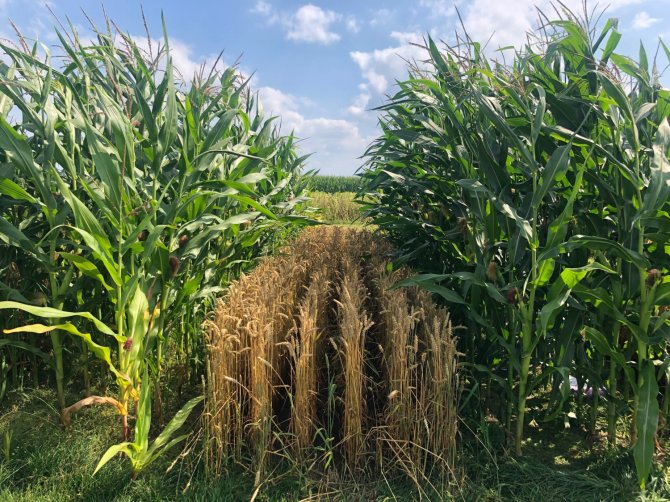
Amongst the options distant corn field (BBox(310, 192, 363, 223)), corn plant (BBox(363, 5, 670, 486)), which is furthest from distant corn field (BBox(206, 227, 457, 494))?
distant corn field (BBox(310, 192, 363, 223))

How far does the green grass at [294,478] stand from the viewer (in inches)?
89.7

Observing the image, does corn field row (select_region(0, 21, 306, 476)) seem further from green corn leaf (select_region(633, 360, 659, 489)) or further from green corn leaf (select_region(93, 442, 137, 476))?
green corn leaf (select_region(633, 360, 659, 489))

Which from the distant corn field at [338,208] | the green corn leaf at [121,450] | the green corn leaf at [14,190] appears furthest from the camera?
the distant corn field at [338,208]

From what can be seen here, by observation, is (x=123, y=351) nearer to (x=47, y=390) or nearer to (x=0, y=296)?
(x=0, y=296)

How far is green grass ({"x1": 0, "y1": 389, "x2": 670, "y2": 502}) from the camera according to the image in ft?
7.47

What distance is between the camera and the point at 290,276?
3561 mm

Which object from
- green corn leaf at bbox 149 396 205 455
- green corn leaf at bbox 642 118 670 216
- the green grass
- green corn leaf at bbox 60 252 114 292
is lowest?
the green grass

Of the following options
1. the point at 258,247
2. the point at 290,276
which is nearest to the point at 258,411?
the point at 290,276

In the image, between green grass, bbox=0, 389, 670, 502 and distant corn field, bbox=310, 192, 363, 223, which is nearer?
green grass, bbox=0, 389, 670, 502

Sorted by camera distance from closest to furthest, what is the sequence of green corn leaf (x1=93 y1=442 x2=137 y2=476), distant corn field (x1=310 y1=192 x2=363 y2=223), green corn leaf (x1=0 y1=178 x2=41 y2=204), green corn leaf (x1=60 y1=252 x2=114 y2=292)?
green corn leaf (x1=93 y1=442 x2=137 y2=476), green corn leaf (x1=60 y1=252 x2=114 y2=292), green corn leaf (x1=0 y1=178 x2=41 y2=204), distant corn field (x1=310 y1=192 x2=363 y2=223)

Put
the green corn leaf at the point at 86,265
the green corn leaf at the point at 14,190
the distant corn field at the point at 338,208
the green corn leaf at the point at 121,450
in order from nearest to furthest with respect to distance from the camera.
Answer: the green corn leaf at the point at 121,450 → the green corn leaf at the point at 86,265 → the green corn leaf at the point at 14,190 → the distant corn field at the point at 338,208

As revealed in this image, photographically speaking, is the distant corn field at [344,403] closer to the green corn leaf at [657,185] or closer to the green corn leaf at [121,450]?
the green corn leaf at [121,450]

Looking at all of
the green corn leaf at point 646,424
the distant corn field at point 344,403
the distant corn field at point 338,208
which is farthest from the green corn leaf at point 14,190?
the distant corn field at point 338,208

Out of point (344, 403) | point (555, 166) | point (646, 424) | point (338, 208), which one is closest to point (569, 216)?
point (555, 166)
